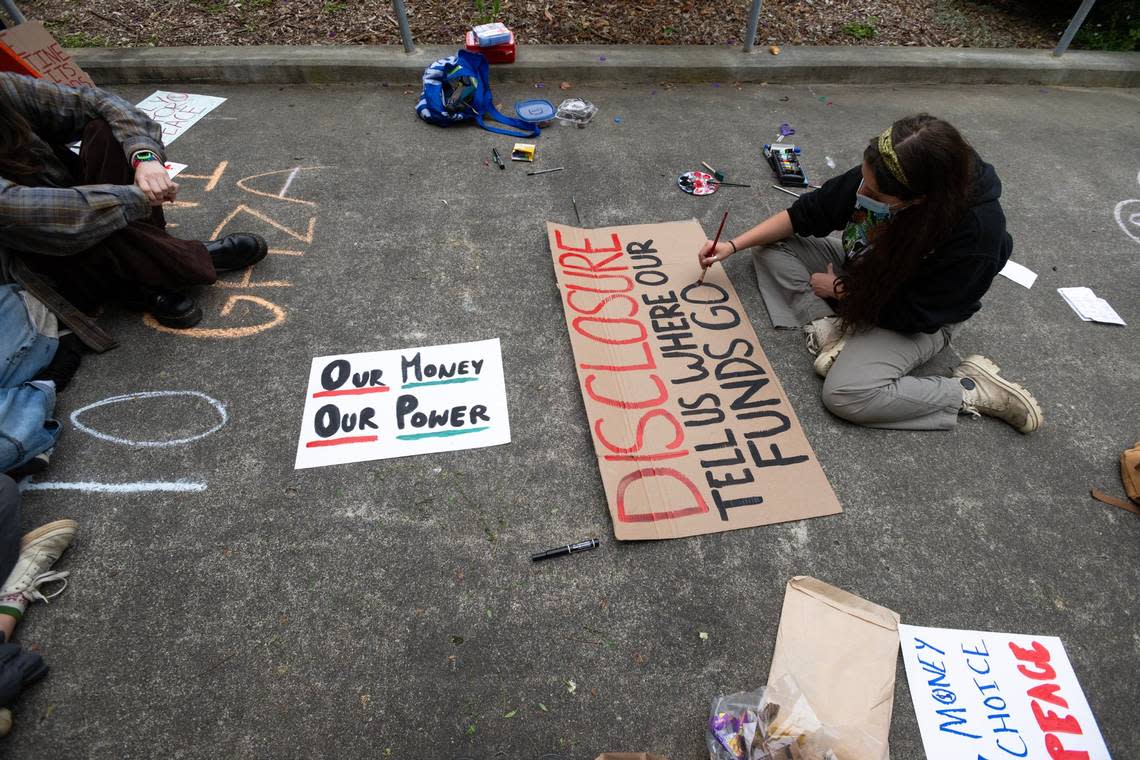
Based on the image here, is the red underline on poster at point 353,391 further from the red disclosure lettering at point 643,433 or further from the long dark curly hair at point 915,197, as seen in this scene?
the long dark curly hair at point 915,197

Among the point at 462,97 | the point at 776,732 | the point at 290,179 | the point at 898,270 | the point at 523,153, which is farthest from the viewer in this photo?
the point at 462,97

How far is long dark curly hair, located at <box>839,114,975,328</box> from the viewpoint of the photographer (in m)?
1.64

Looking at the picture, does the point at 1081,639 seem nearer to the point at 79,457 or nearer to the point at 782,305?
the point at 782,305

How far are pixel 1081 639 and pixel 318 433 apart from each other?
8.38ft

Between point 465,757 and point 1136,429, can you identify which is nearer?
point 465,757

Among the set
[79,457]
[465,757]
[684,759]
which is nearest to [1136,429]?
[684,759]

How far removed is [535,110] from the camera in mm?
3691

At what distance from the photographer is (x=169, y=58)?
12.6 ft

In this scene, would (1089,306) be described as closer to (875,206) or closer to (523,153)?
(875,206)

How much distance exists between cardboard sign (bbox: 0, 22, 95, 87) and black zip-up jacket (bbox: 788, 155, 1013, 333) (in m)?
4.04

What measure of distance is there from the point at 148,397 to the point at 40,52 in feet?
8.89

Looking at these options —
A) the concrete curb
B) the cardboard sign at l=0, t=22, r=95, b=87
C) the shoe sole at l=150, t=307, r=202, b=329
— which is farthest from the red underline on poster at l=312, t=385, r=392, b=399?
the concrete curb

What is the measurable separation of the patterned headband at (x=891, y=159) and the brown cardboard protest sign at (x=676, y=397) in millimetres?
827

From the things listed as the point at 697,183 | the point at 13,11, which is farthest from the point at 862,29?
the point at 13,11
